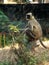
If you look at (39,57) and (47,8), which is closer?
(39,57)

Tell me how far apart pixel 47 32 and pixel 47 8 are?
4.64 ft

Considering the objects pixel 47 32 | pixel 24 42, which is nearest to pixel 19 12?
pixel 47 32

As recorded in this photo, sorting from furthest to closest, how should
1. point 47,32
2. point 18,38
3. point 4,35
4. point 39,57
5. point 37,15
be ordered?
point 37,15 < point 47,32 < point 4,35 < point 39,57 < point 18,38

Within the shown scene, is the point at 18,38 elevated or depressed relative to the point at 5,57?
elevated

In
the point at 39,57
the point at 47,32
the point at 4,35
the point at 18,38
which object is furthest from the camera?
the point at 47,32

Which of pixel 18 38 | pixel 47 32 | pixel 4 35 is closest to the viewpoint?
pixel 18 38

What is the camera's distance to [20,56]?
7242 mm

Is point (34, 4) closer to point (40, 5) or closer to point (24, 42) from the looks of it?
point (40, 5)

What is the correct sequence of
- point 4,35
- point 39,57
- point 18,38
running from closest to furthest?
1. point 18,38
2. point 39,57
3. point 4,35

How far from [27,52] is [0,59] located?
127cm

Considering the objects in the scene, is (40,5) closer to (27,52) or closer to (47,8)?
(47,8)

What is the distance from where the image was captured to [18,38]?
7.06m

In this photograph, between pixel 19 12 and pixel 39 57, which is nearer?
pixel 39 57

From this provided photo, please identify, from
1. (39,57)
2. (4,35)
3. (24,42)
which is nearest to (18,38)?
(24,42)
